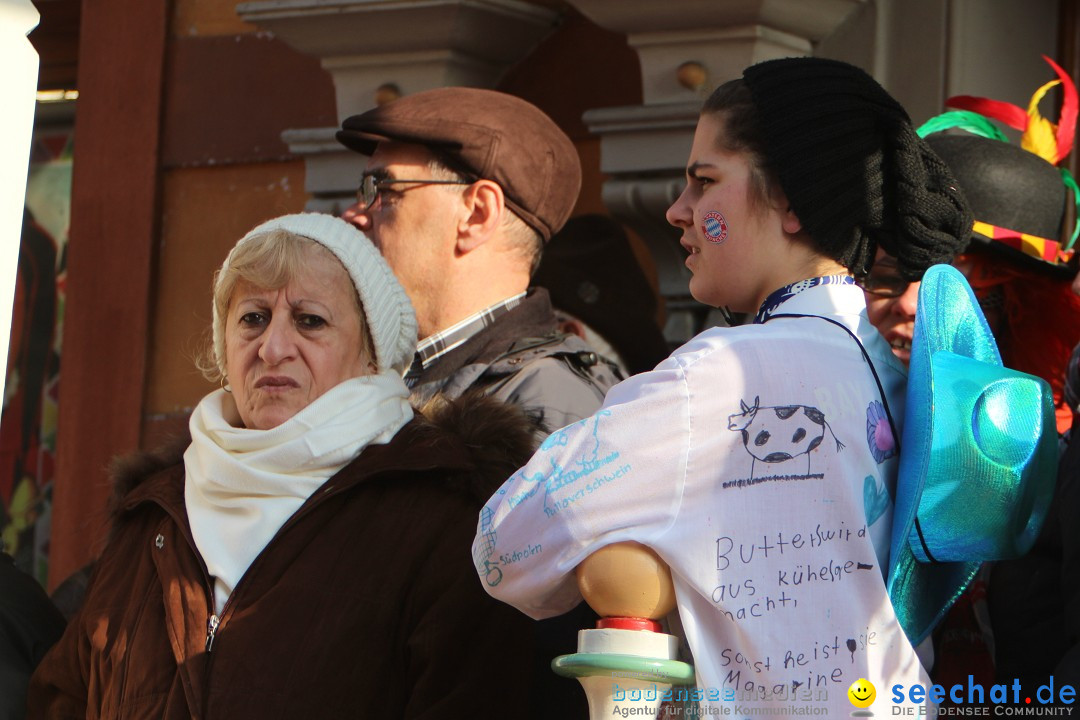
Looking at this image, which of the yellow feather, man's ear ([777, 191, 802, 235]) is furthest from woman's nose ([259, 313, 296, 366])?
the yellow feather

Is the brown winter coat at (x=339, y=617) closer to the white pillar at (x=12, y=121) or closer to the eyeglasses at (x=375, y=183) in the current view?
the white pillar at (x=12, y=121)

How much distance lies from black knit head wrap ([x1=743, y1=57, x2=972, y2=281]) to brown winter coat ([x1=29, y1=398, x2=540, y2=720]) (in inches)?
29.7

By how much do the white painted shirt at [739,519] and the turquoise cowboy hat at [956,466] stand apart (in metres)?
0.06

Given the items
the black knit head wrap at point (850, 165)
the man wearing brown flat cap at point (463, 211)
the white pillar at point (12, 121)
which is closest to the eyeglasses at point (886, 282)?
the man wearing brown flat cap at point (463, 211)

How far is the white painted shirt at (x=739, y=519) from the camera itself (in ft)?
6.49

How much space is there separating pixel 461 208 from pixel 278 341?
74 cm

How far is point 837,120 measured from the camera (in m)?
2.25

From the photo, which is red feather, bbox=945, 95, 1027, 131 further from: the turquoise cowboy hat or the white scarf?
the white scarf

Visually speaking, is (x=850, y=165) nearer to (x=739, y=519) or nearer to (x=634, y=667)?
(x=739, y=519)

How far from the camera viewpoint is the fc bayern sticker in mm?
Answer: 2291

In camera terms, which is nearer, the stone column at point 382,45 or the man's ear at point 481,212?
the man's ear at point 481,212

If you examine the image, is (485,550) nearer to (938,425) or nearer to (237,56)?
(938,425)

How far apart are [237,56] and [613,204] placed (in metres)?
1.48

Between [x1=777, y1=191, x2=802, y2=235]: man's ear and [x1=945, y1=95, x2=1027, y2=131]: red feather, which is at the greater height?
[x1=945, y1=95, x2=1027, y2=131]: red feather
